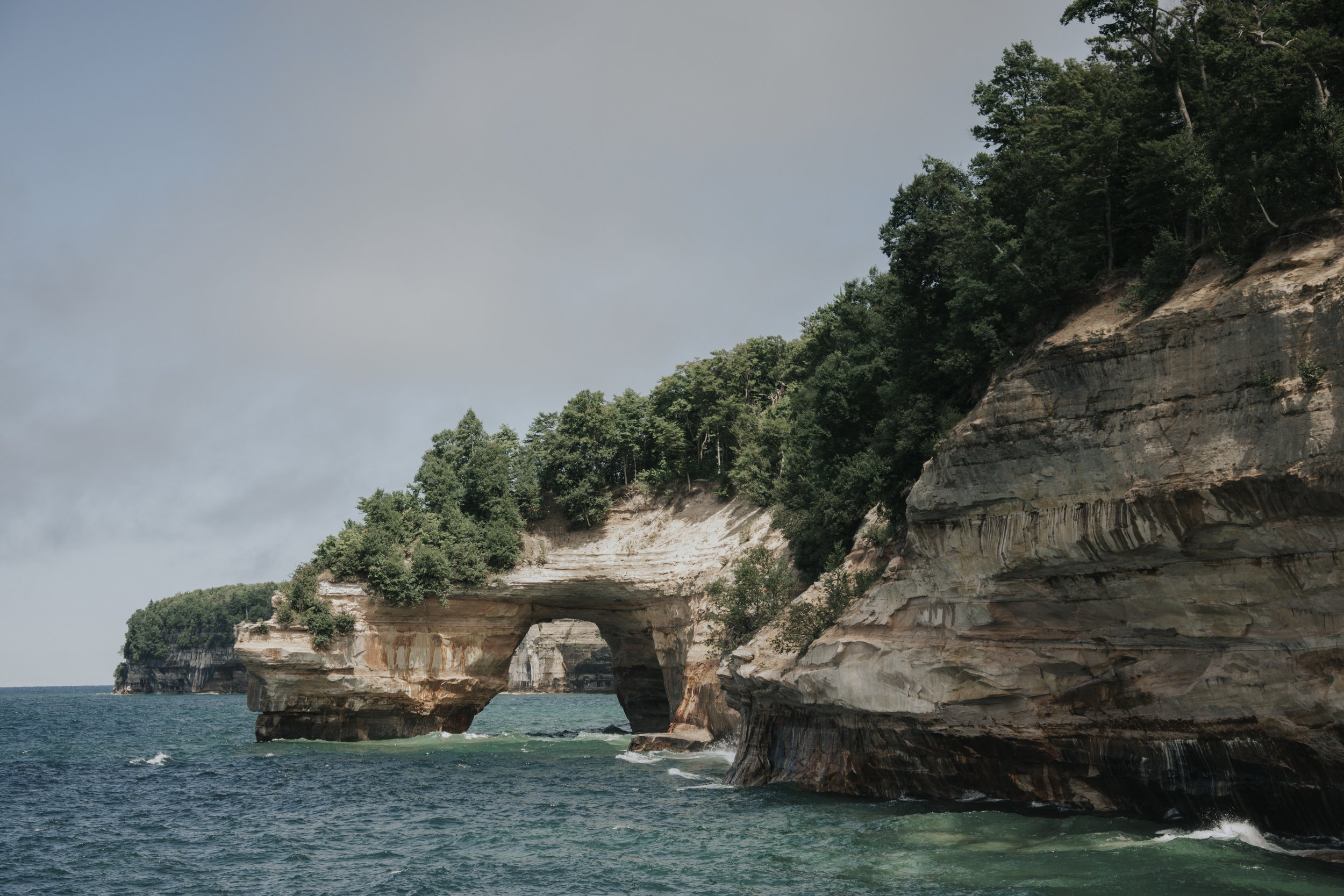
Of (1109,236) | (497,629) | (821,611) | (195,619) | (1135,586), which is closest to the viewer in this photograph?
(1135,586)

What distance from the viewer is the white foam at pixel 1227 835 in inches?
704

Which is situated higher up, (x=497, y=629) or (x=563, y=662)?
(x=497, y=629)

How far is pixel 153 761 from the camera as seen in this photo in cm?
4038

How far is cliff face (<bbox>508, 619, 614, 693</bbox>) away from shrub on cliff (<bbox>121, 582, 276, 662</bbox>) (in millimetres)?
42848

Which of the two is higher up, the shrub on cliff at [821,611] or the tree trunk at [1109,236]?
the tree trunk at [1109,236]

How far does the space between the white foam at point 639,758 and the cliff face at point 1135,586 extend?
12676 mm

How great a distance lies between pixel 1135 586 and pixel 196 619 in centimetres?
16226

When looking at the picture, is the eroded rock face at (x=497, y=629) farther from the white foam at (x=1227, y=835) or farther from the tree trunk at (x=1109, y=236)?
the white foam at (x=1227, y=835)

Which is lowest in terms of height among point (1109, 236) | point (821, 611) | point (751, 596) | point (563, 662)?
point (563, 662)

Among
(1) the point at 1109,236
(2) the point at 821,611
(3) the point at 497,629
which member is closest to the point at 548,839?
(2) the point at 821,611

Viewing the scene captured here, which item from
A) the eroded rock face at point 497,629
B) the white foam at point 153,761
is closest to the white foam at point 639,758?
the eroded rock face at point 497,629

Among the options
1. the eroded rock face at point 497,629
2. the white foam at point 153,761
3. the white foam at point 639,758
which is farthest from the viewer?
the eroded rock face at point 497,629

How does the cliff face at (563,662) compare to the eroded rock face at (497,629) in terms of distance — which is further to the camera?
the cliff face at (563,662)

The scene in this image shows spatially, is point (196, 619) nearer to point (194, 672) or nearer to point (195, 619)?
point (195, 619)
